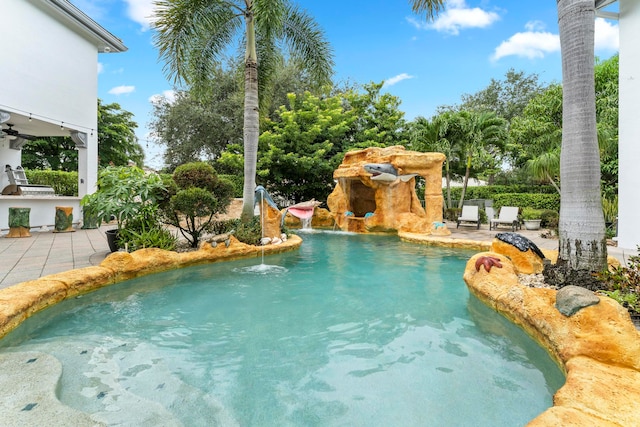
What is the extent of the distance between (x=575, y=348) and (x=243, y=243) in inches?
250

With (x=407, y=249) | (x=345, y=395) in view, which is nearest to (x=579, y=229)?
(x=345, y=395)

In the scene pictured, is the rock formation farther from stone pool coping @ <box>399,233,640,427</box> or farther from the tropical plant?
stone pool coping @ <box>399,233,640,427</box>

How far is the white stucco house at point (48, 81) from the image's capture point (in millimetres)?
9180

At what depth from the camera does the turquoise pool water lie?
2197mm

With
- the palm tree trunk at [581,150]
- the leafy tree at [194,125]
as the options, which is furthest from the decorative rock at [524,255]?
the leafy tree at [194,125]

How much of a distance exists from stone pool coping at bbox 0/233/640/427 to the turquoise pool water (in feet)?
0.56

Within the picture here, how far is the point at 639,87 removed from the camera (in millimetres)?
7070

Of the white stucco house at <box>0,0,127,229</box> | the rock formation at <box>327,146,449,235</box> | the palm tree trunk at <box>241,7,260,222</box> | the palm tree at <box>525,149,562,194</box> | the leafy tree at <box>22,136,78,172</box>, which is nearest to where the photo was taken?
the palm tree trunk at <box>241,7,260,222</box>

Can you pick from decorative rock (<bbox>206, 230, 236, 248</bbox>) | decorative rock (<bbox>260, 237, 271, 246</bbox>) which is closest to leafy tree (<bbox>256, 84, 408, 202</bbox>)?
decorative rock (<bbox>260, 237, 271, 246</bbox>)

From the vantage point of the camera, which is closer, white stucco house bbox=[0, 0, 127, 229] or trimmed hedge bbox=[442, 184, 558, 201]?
white stucco house bbox=[0, 0, 127, 229]

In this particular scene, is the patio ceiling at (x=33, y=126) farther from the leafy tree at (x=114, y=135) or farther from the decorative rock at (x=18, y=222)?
the leafy tree at (x=114, y=135)

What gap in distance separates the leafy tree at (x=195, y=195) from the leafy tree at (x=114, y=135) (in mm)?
14551

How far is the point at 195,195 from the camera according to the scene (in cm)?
627

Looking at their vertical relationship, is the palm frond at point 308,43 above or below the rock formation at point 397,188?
above
